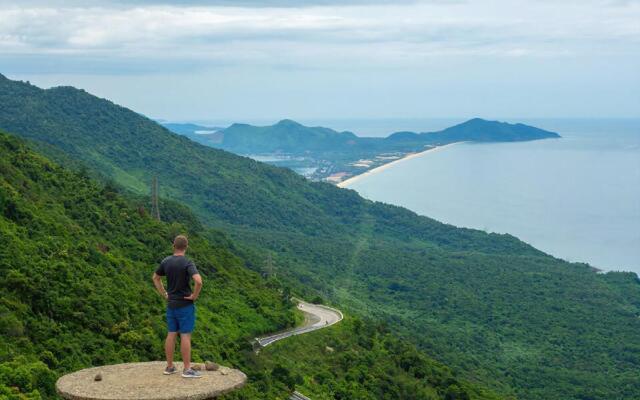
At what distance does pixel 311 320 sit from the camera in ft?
140

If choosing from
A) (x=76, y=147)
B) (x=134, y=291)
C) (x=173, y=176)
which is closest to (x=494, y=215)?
(x=173, y=176)

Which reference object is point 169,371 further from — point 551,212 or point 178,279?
point 551,212

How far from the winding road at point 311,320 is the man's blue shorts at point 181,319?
920 inches

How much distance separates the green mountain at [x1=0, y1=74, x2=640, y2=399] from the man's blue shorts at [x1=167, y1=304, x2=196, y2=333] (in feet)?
138

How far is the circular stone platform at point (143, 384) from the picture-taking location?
10375 millimetres

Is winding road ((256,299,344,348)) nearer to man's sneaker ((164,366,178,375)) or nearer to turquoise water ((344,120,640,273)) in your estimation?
man's sneaker ((164,366,178,375))

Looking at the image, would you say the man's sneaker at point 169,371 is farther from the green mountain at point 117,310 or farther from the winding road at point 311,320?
the winding road at point 311,320

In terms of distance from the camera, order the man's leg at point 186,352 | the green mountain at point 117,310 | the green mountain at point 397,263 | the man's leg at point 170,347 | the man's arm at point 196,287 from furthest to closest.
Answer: the green mountain at point 397,263, the green mountain at point 117,310, the man's leg at point 170,347, the man's leg at point 186,352, the man's arm at point 196,287

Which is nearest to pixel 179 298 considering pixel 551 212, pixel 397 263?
pixel 397 263

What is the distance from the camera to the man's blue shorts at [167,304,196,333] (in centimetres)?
1136

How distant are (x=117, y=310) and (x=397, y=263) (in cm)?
6768

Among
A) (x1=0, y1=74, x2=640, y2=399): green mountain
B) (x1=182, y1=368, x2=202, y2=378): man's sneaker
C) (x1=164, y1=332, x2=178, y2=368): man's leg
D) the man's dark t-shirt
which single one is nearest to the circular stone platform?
(x1=182, y1=368, x2=202, y2=378): man's sneaker

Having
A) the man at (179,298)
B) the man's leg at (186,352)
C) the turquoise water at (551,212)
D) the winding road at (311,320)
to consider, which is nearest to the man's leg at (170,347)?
the man at (179,298)

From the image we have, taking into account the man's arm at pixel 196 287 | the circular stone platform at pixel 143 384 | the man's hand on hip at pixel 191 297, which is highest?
the man's arm at pixel 196 287
